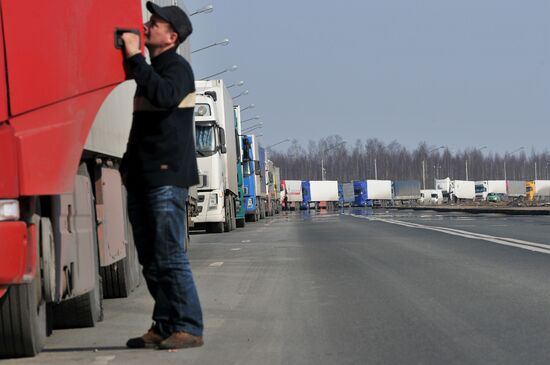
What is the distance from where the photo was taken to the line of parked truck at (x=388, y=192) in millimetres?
108875

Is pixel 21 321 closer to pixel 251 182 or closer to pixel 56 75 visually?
pixel 56 75

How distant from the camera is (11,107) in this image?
187 inches

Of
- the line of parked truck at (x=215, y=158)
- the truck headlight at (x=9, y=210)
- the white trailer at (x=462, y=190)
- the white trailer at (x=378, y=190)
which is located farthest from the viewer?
the white trailer at (x=462, y=190)

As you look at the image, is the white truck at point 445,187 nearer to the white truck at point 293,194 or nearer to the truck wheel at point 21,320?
the white truck at point 293,194

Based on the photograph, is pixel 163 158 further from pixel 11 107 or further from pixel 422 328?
pixel 422 328

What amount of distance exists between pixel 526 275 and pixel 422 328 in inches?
164

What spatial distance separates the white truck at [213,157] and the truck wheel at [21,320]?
1785 centimetres

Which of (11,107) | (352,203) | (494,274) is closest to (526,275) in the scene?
(494,274)

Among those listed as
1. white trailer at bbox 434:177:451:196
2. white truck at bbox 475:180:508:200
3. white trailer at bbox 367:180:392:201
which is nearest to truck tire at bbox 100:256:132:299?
white trailer at bbox 367:180:392:201

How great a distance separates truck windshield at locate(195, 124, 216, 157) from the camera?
82.7 feet

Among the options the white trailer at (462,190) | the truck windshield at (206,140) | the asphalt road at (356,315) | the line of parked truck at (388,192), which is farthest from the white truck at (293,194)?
the asphalt road at (356,315)

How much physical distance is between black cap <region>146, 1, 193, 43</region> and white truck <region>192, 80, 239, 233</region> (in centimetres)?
1799

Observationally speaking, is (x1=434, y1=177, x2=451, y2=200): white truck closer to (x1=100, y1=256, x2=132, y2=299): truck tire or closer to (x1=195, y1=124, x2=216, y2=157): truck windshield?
(x1=195, y1=124, x2=216, y2=157): truck windshield

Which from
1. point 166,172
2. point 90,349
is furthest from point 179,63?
point 90,349
